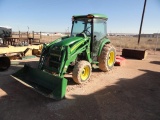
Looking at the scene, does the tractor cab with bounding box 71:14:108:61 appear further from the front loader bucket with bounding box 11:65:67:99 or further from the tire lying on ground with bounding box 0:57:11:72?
the tire lying on ground with bounding box 0:57:11:72

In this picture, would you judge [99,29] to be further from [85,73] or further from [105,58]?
[85,73]

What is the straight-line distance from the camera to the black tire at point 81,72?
5.75m

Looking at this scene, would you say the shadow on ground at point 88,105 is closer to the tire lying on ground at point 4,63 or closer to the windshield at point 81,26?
the tire lying on ground at point 4,63

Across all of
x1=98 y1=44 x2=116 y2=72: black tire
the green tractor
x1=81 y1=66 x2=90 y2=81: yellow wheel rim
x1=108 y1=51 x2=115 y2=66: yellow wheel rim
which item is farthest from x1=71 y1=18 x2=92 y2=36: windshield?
x1=108 y1=51 x2=115 y2=66: yellow wheel rim

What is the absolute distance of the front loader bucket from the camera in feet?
15.1

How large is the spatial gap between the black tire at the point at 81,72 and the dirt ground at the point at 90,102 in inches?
8.3

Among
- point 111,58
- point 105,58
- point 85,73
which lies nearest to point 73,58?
point 85,73

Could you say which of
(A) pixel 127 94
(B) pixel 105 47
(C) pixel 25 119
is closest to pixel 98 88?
(A) pixel 127 94

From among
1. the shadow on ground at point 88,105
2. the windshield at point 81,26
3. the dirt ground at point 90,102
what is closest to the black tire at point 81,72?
the dirt ground at point 90,102

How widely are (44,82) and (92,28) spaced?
2.88 m

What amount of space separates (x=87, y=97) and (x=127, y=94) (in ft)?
4.24

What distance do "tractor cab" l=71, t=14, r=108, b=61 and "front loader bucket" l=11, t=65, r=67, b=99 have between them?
2369 millimetres

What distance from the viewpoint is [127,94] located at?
214 inches

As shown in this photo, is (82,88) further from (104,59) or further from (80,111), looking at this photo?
(104,59)
